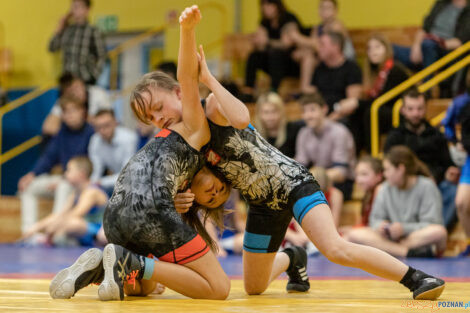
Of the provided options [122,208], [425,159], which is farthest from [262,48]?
[122,208]

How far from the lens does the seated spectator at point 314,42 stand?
9.09 m

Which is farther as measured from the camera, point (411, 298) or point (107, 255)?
point (411, 298)

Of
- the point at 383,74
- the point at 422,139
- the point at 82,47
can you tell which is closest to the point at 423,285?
the point at 422,139

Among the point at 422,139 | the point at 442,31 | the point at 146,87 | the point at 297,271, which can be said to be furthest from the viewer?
the point at 442,31

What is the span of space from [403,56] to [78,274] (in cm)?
656

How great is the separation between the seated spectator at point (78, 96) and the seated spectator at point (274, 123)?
2635mm

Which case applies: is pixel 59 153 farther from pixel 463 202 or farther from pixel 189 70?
pixel 189 70

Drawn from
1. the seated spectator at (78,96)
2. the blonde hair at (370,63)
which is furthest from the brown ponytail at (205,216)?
the seated spectator at (78,96)

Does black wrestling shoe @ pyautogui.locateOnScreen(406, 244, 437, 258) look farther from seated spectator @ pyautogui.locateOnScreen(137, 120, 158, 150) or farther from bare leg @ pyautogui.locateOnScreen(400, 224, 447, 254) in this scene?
seated spectator @ pyautogui.locateOnScreen(137, 120, 158, 150)

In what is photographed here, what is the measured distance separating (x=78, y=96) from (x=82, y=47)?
1.12 meters

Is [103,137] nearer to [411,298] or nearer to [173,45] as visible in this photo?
Answer: [173,45]

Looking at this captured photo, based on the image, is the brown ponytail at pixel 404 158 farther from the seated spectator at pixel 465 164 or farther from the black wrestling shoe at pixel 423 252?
the black wrestling shoe at pixel 423 252

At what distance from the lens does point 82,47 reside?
33.8 feet

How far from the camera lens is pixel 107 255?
317cm
